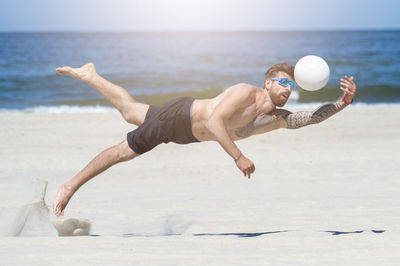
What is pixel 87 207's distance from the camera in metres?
6.76

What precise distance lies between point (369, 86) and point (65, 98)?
12.2 meters

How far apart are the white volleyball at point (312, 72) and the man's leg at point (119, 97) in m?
1.40

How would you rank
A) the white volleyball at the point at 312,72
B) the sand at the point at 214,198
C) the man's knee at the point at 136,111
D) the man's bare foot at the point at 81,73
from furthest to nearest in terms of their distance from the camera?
the man's bare foot at the point at 81,73 < the man's knee at the point at 136,111 < the white volleyball at the point at 312,72 < the sand at the point at 214,198

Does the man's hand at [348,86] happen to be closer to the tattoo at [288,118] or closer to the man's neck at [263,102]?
the tattoo at [288,118]

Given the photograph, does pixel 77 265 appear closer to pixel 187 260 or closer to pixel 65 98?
pixel 187 260

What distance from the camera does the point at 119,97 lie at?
5.25m

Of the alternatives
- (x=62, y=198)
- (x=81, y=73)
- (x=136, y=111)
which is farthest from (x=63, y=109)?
(x=136, y=111)

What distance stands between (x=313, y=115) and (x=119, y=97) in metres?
1.72

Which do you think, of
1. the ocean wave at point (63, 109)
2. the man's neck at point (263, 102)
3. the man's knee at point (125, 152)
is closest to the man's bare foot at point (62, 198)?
the man's knee at point (125, 152)

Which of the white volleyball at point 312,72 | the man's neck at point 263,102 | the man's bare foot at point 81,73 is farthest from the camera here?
the man's bare foot at point 81,73

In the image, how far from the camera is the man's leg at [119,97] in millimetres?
5195

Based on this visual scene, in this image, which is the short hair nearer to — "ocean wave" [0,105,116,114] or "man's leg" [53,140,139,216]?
"man's leg" [53,140,139,216]

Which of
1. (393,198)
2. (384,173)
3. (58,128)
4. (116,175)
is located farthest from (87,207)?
(58,128)

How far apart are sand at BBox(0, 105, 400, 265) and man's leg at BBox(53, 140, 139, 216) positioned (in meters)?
0.42
